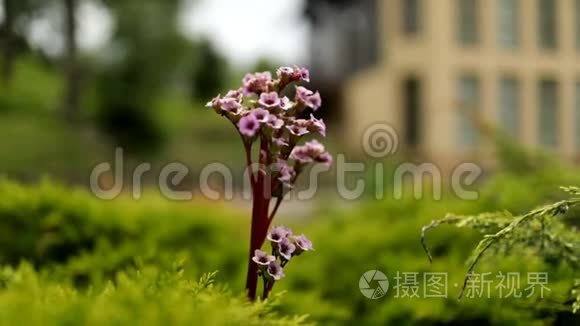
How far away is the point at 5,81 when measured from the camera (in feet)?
29.9

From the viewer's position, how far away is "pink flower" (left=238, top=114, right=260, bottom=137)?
2.88 feet

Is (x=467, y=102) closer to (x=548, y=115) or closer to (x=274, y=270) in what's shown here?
(x=548, y=115)

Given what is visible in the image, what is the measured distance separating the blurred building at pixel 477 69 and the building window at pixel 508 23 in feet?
0.05

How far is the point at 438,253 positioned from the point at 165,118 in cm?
1119

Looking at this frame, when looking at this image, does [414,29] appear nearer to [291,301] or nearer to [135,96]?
[135,96]

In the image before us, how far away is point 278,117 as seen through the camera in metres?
0.94

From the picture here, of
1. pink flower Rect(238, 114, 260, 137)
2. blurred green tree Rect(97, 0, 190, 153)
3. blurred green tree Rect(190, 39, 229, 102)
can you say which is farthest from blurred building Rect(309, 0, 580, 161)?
pink flower Rect(238, 114, 260, 137)

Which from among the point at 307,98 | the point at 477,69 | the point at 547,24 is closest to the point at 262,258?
the point at 307,98

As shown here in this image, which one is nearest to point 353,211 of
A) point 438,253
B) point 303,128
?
point 438,253

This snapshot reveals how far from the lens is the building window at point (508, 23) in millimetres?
9938

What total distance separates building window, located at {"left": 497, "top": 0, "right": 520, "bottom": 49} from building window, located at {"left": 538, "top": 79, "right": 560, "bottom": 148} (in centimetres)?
83

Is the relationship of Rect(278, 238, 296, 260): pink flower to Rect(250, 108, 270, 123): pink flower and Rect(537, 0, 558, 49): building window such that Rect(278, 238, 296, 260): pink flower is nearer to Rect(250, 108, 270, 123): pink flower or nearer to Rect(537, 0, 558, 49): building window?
Rect(250, 108, 270, 123): pink flower

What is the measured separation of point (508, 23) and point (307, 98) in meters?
9.90

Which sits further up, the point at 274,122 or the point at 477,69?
the point at 477,69
